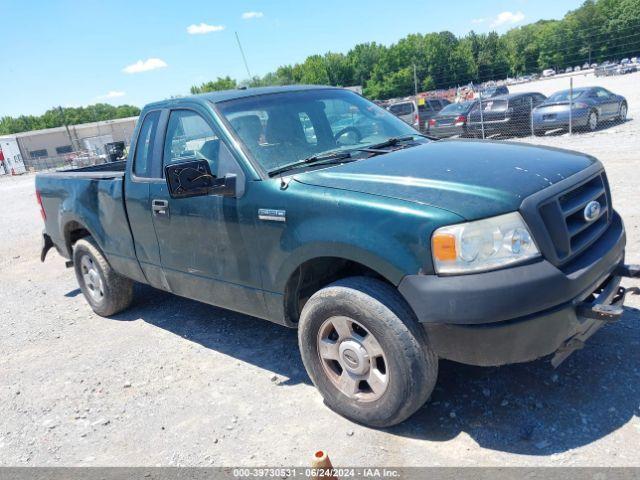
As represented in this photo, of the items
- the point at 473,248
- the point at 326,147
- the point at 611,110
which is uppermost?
the point at 326,147

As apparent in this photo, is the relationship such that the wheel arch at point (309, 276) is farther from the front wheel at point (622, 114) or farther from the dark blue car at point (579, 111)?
the front wheel at point (622, 114)

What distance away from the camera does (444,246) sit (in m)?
2.65

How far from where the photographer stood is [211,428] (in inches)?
Result: 136

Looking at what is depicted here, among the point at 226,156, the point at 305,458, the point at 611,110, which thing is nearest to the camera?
the point at 305,458

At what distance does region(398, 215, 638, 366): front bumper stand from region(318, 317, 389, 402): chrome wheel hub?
43 centimetres

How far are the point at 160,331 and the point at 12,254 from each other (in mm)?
6483

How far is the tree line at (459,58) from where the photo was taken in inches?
2045

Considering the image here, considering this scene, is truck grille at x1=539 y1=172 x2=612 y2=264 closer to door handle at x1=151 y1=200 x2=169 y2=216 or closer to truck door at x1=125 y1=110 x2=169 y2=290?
door handle at x1=151 y1=200 x2=169 y2=216

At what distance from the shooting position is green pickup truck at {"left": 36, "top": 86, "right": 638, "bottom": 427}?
2.66 metres

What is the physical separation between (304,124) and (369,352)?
1857mm

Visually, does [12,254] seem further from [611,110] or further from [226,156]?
[611,110]

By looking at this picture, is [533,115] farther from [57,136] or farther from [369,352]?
[57,136]

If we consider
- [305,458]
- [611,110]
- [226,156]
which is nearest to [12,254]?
[226,156]

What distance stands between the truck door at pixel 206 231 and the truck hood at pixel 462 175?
2.03 ft
